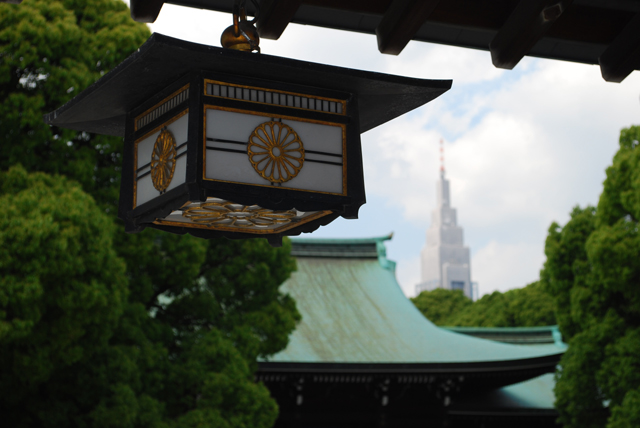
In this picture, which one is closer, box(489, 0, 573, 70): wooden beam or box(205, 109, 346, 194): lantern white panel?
box(205, 109, 346, 194): lantern white panel

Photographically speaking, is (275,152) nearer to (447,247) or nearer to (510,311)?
(510,311)

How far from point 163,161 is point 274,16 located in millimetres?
702

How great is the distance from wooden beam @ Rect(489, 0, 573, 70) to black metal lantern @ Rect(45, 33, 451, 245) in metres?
0.50

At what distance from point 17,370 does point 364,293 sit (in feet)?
32.4

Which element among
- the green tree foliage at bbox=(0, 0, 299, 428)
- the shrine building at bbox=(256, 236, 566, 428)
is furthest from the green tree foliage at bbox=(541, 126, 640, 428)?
the green tree foliage at bbox=(0, 0, 299, 428)

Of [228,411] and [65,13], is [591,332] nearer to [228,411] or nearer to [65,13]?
[228,411]

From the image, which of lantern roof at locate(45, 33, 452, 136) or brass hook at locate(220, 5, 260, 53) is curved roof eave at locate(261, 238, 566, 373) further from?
brass hook at locate(220, 5, 260, 53)

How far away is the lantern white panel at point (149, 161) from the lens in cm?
236

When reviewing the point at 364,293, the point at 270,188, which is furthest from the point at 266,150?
the point at 364,293

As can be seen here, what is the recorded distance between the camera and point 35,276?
6852 mm

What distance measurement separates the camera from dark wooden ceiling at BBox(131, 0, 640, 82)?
108 inches

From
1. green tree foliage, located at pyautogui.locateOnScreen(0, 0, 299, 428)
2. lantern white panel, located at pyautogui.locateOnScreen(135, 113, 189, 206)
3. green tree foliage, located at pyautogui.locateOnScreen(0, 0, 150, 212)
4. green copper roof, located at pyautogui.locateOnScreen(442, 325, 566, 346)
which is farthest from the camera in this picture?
green copper roof, located at pyautogui.locateOnScreen(442, 325, 566, 346)

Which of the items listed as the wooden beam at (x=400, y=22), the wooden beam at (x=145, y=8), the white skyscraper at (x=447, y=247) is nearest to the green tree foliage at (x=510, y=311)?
the wooden beam at (x=400, y=22)

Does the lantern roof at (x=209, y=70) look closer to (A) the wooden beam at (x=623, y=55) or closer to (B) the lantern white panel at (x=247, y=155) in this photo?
(B) the lantern white panel at (x=247, y=155)
